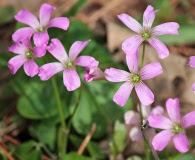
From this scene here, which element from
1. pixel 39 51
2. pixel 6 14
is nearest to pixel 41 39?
pixel 39 51

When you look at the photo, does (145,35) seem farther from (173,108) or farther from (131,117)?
(131,117)

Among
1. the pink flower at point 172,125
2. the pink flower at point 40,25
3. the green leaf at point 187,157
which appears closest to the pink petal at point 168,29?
the pink flower at point 172,125

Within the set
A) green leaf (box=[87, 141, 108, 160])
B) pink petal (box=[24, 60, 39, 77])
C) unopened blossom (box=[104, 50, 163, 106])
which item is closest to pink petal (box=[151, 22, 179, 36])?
unopened blossom (box=[104, 50, 163, 106])

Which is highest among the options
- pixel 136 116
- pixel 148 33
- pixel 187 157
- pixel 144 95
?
pixel 148 33

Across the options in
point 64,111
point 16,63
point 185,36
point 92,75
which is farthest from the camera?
point 185,36

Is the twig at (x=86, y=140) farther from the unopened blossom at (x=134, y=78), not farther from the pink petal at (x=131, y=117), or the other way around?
the unopened blossom at (x=134, y=78)

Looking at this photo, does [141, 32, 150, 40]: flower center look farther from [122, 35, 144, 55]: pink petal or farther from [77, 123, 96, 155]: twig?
[77, 123, 96, 155]: twig

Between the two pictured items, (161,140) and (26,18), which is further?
(26,18)
